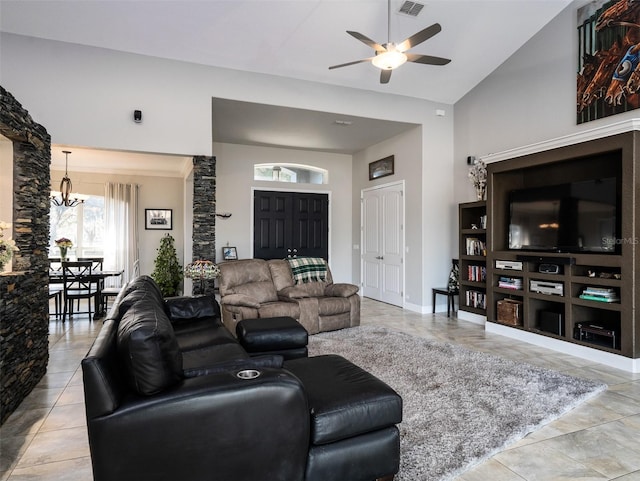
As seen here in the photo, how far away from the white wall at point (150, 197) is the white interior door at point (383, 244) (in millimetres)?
4297

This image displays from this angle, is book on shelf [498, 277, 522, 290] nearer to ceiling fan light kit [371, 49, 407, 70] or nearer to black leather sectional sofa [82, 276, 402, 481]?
ceiling fan light kit [371, 49, 407, 70]

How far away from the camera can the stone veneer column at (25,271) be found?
2.71 meters

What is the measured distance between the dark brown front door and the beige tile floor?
4413 millimetres

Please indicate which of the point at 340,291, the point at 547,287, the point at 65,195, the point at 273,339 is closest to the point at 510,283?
the point at 547,287

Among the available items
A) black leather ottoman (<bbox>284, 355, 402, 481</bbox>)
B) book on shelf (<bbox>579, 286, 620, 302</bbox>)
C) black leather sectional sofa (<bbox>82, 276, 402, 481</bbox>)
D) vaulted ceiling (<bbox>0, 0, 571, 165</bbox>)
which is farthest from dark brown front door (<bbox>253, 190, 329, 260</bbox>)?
black leather ottoman (<bbox>284, 355, 402, 481</bbox>)

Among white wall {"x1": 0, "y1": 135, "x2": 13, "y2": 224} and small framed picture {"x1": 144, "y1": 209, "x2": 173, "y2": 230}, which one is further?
small framed picture {"x1": 144, "y1": 209, "x2": 173, "y2": 230}

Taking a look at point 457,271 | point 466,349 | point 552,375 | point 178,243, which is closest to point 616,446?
point 552,375

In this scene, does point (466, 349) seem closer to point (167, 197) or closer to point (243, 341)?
point (243, 341)

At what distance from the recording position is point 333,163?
28.5ft

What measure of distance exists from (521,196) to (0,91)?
5.36 m

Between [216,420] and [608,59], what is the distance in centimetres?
533

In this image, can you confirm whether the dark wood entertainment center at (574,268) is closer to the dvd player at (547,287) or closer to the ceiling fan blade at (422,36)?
the dvd player at (547,287)

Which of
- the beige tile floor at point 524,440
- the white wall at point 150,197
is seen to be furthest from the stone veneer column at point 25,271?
the white wall at point 150,197

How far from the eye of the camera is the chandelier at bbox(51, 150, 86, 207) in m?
6.90
